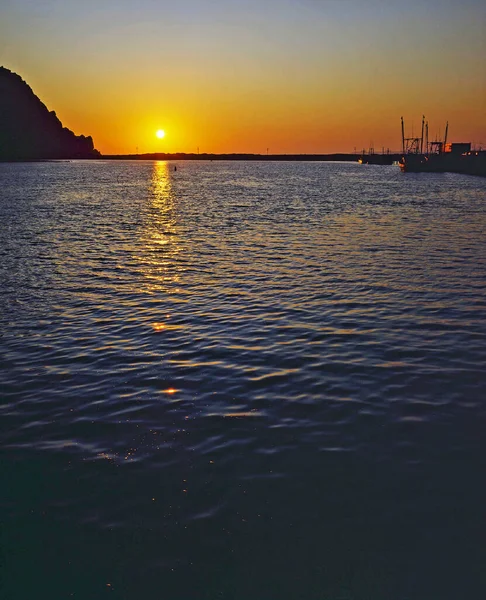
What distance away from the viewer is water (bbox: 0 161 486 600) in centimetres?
697

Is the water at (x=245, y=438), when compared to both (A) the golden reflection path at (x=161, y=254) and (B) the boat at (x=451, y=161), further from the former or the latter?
(B) the boat at (x=451, y=161)

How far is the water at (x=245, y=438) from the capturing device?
6973mm

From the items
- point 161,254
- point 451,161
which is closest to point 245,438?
point 161,254

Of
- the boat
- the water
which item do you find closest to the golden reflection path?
the water

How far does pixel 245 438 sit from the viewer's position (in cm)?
1037

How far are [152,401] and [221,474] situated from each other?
3.53 metres

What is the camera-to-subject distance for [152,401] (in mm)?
12102

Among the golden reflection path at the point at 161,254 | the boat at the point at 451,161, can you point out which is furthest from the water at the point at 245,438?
the boat at the point at 451,161

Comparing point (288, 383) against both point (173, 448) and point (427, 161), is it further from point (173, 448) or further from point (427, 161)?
point (427, 161)

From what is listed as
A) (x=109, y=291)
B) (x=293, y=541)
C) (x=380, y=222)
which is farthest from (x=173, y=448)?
(x=380, y=222)

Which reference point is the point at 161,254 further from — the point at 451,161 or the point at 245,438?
the point at 451,161

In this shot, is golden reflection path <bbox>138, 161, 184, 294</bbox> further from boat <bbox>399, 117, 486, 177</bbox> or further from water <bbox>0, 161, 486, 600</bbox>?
boat <bbox>399, 117, 486, 177</bbox>

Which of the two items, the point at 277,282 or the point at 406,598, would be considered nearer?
the point at 406,598

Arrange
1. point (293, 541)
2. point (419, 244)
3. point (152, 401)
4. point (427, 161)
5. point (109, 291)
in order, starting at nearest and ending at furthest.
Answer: point (293, 541), point (152, 401), point (109, 291), point (419, 244), point (427, 161)
